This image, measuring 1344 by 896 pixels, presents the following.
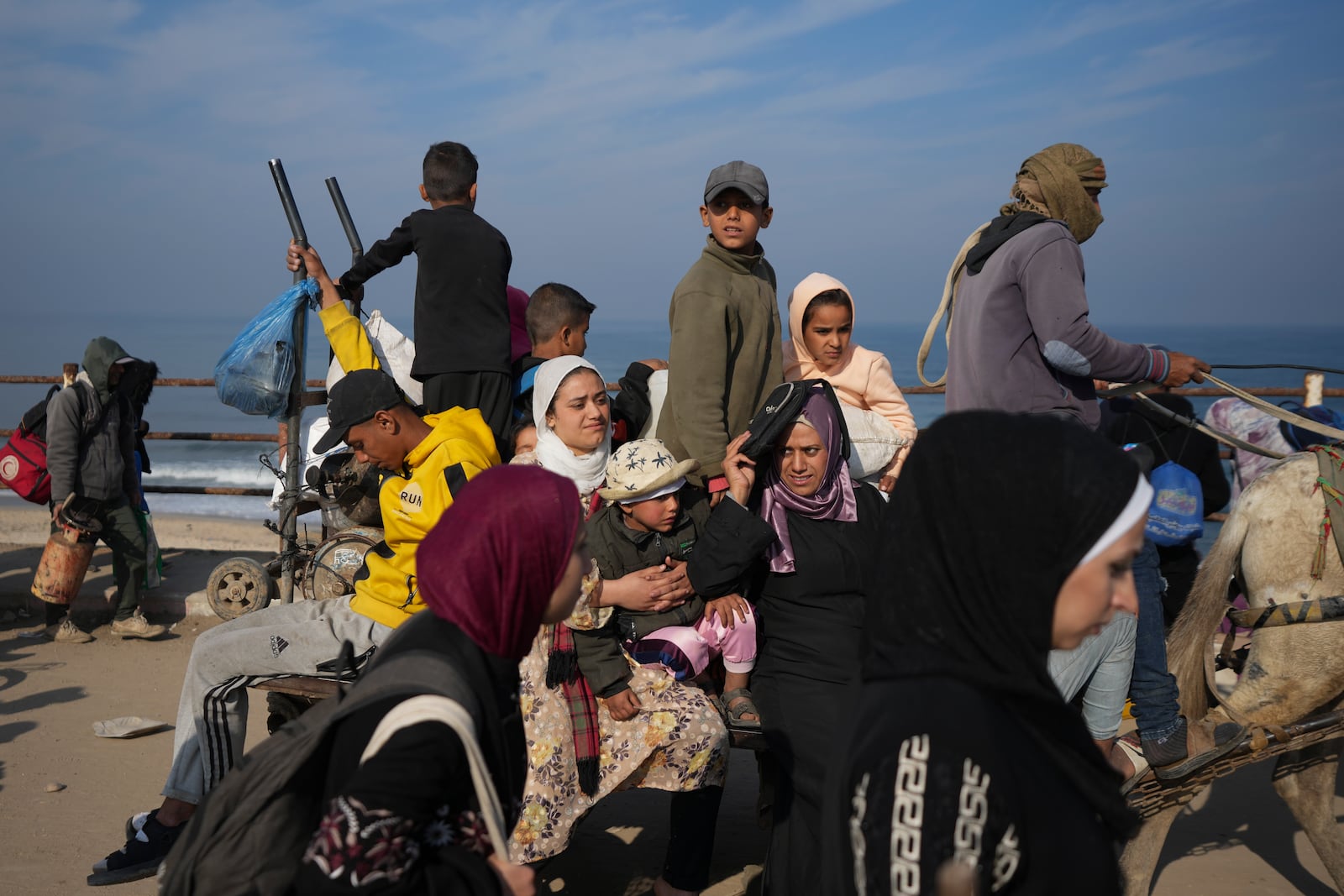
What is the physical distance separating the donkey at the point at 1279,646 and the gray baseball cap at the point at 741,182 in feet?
7.19

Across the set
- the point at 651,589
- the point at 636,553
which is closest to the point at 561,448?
the point at 636,553

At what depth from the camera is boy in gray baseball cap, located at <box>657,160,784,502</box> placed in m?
3.67

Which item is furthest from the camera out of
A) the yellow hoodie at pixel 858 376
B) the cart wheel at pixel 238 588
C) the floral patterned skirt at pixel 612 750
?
the cart wheel at pixel 238 588

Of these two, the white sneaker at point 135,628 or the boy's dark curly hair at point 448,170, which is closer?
the boy's dark curly hair at point 448,170

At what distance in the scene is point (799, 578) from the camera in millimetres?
3529

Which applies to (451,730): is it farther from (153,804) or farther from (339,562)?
(153,804)

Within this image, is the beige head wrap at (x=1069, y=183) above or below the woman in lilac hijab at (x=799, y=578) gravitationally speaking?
above

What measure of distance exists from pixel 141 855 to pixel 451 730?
2.94m

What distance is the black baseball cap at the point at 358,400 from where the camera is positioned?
3.70m

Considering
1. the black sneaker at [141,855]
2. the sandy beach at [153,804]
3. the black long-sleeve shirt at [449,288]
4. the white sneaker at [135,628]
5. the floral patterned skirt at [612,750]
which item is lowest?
the sandy beach at [153,804]

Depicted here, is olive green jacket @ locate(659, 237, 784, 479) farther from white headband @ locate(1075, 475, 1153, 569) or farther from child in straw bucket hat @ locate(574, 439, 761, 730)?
white headband @ locate(1075, 475, 1153, 569)

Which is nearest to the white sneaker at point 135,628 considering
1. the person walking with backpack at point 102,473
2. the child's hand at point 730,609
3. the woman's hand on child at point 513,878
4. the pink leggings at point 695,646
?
the person walking with backpack at point 102,473

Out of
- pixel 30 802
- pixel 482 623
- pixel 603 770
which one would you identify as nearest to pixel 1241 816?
pixel 603 770

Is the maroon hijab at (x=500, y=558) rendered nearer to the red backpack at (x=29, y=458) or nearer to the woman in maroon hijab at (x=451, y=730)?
the woman in maroon hijab at (x=451, y=730)
